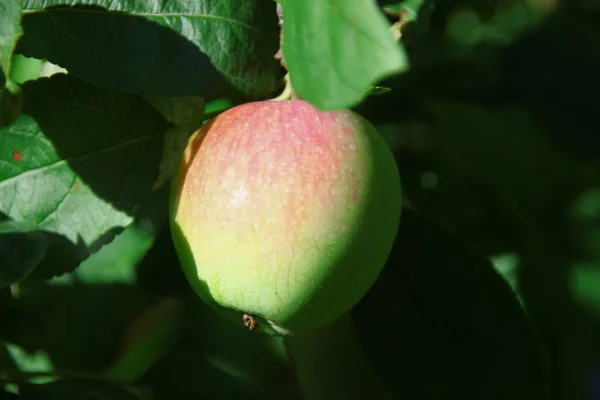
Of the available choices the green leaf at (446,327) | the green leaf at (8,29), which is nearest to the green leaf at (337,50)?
the green leaf at (8,29)

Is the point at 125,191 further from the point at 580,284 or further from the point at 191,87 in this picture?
the point at 580,284

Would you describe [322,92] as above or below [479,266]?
above

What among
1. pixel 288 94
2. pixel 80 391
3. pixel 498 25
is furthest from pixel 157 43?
pixel 498 25

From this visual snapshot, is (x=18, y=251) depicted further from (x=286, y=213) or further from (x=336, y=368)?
(x=336, y=368)

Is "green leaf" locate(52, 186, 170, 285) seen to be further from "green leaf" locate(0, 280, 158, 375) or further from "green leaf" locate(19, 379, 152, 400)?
"green leaf" locate(19, 379, 152, 400)

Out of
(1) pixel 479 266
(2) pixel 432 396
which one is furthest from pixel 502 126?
(2) pixel 432 396

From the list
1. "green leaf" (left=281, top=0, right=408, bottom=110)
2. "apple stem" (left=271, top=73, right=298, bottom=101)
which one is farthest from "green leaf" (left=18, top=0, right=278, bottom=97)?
"green leaf" (left=281, top=0, right=408, bottom=110)
